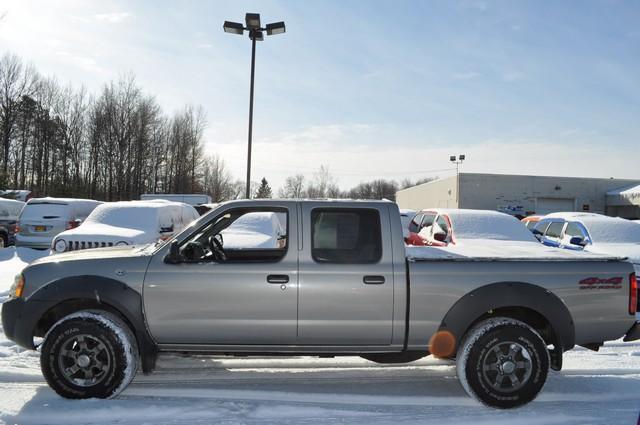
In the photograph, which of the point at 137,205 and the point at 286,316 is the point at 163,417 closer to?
the point at 286,316

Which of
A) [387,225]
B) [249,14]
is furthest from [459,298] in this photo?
[249,14]

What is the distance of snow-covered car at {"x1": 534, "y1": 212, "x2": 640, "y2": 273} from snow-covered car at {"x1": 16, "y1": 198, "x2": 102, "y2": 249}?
1343 cm

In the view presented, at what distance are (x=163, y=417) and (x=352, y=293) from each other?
1897 millimetres

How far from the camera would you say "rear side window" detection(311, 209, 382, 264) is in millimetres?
4164

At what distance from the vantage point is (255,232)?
7.62 meters

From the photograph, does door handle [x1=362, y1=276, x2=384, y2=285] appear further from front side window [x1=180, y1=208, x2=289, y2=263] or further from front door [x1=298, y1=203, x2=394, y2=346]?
front side window [x1=180, y1=208, x2=289, y2=263]

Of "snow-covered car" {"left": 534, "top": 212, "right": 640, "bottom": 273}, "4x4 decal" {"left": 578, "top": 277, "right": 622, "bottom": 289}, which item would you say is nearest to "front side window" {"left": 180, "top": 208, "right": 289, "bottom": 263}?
"4x4 decal" {"left": 578, "top": 277, "right": 622, "bottom": 289}

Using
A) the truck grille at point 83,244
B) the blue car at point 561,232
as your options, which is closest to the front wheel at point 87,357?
the truck grille at point 83,244

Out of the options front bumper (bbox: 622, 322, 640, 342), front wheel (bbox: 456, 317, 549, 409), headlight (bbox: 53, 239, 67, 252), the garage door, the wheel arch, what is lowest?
front wheel (bbox: 456, 317, 549, 409)

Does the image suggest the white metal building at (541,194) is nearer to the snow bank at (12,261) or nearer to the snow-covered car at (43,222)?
the snow-covered car at (43,222)

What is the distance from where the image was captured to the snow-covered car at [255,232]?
573cm

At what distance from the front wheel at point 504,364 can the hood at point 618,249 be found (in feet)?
20.6

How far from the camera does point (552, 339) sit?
4227 millimetres

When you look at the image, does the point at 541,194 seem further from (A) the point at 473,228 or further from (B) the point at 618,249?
(A) the point at 473,228
